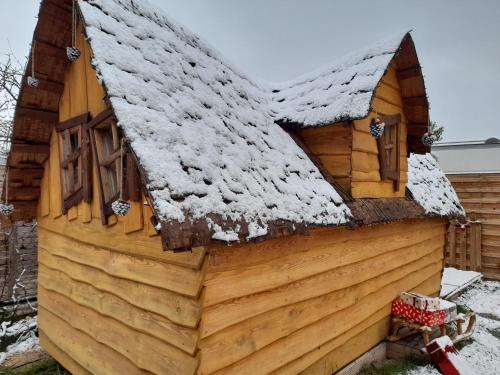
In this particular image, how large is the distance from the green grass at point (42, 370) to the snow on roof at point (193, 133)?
4347 mm

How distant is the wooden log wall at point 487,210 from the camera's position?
1138 cm

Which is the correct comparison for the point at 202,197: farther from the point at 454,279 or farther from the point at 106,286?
the point at 454,279

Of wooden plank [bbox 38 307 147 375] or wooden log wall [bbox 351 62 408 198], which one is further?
wooden log wall [bbox 351 62 408 198]

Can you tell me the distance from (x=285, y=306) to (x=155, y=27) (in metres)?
3.68

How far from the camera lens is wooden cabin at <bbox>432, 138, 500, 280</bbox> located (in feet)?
37.4

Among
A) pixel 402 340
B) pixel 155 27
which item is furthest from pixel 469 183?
pixel 155 27

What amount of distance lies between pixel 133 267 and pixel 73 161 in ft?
6.00

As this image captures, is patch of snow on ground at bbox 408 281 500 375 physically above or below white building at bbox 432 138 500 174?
below

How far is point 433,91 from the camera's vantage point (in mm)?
89375

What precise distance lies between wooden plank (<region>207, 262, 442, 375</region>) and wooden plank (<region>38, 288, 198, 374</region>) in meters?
0.34

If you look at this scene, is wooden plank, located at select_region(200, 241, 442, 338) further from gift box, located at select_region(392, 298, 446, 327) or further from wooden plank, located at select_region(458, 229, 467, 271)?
wooden plank, located at select_region(458, 229, 467, 271)

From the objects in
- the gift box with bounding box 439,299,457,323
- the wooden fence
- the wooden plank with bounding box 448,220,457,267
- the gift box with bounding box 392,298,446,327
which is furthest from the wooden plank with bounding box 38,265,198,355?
the wooden plank with bounding box 448,220,457,267

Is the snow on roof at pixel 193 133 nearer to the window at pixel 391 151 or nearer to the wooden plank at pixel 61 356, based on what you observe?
the window at pixel 391 151

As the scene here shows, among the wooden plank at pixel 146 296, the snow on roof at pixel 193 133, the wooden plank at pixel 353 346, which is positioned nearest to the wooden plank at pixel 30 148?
the wooden plank at pixel 146 296
